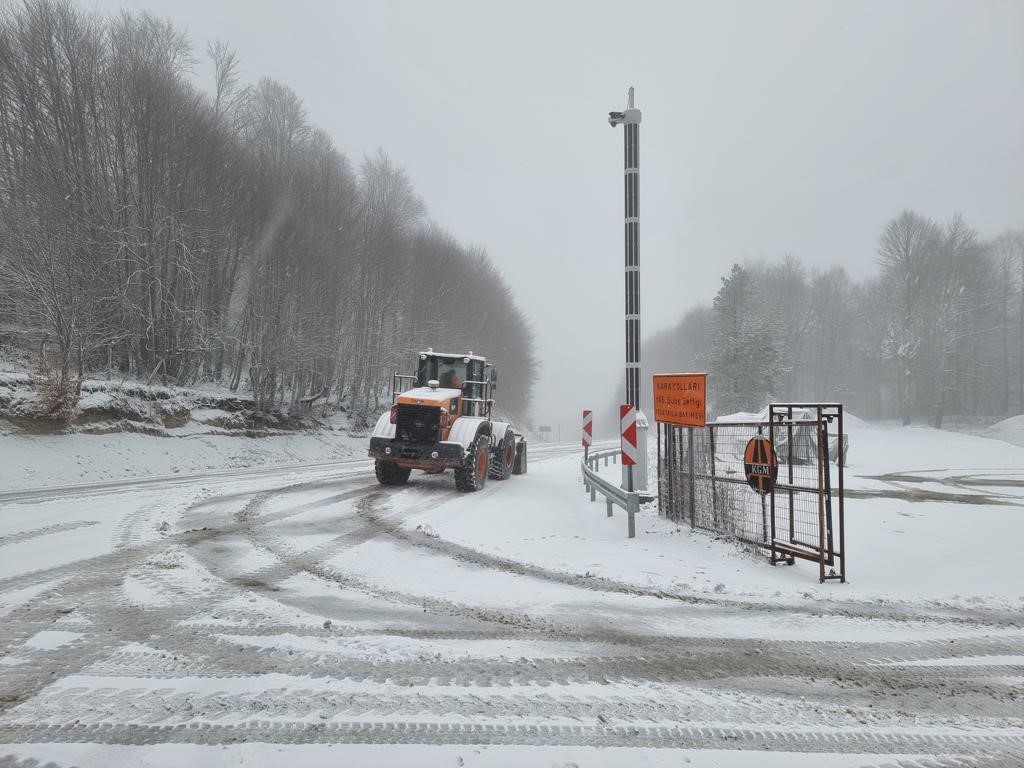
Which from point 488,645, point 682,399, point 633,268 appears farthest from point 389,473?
point 488,645

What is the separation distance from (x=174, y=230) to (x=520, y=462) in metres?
15.0

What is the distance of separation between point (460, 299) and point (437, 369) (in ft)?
86.0

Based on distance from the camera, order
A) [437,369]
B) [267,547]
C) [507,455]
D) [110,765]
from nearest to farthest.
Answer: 1. [110,765]
2. [267,547]
3. [437,369]
4. [507,455]

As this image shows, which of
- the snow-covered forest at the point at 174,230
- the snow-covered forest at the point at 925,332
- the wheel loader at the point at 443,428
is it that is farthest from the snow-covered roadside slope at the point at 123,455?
the snow-covered forest at the point at 925,332

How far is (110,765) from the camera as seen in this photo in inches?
99.1

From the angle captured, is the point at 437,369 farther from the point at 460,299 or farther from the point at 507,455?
the point at 460,299

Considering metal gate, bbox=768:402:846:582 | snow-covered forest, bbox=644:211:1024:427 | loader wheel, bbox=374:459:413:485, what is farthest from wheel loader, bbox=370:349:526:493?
snow-covered forest, bbox=644:211:1024:427

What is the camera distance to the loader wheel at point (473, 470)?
11523mm

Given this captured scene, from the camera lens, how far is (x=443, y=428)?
1169 centimetres

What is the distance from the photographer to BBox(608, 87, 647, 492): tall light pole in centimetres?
970

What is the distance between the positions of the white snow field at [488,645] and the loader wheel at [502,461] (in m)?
5.19

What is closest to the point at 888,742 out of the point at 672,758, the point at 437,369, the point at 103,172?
the point at 672,758

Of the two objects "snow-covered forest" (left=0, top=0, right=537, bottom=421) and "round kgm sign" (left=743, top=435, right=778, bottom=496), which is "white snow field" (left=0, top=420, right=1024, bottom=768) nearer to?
"round kgm sign" (left=743, top=435, right=778, bottom=496)

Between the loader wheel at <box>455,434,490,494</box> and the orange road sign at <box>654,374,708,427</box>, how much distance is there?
410 cm
